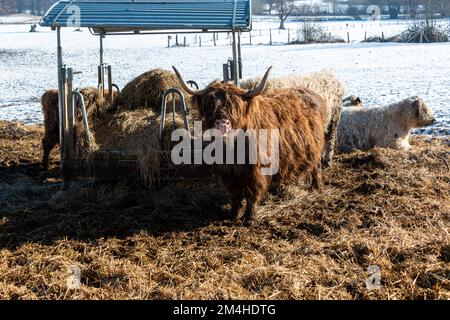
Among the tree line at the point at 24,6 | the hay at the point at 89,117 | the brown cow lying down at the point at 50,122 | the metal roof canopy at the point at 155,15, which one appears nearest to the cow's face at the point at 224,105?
the metal roof canopy at the point at 155,15

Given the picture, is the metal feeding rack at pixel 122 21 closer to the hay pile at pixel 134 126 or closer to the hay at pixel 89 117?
the hay at pixel 89 117

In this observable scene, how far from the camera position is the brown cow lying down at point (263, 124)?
5016mm

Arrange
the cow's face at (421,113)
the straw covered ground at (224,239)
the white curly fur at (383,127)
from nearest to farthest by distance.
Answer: the straw covered ground at (224,239) < the white curly fur at (383,127) < the cow's face at (421,113)

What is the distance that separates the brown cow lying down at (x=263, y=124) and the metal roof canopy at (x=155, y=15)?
3.48ft

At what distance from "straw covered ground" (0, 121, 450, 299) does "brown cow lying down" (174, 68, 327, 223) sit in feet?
1.05

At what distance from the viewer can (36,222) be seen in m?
5.38

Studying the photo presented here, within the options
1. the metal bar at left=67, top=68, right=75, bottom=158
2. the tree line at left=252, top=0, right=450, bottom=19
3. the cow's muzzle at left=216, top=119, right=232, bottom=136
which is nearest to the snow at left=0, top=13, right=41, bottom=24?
the tree line at left=252, top=0, right=450, bottom=19

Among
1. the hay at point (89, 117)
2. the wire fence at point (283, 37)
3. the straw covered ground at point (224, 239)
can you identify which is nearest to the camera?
the straw covered ground at point (224, 239)

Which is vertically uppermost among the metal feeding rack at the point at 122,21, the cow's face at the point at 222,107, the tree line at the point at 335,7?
the tree line at the point at 335,7

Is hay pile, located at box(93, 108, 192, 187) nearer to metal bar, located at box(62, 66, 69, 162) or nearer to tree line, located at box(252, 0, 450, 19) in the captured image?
metal bar, located at box(62, 66, 69, 162)

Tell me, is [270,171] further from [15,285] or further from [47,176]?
[47,176]
